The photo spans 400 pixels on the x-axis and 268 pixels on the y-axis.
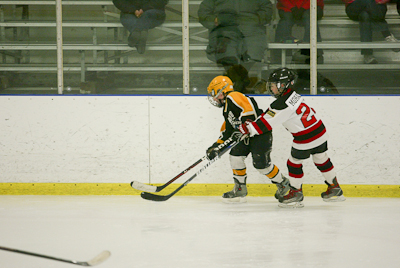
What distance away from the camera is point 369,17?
4102mm

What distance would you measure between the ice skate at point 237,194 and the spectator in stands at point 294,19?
4.24 ft

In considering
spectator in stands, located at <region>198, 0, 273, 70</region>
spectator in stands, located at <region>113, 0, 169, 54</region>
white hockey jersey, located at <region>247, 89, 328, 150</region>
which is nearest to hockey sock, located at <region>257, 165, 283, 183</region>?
white hockey jersey, located at <region>247, 89, 328, 150</region>

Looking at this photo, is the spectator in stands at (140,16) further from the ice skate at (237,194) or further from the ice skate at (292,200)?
the ice skate at (292,200)

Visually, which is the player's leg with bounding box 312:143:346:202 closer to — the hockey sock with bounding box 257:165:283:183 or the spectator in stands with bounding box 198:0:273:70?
the hockey sock with bounding box 257:165:283:183

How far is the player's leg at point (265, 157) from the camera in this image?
11.2 ft

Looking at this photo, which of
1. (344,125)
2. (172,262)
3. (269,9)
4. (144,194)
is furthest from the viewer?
(269,9)

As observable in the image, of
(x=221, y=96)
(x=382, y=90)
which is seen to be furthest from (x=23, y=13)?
(x=382, y=90)

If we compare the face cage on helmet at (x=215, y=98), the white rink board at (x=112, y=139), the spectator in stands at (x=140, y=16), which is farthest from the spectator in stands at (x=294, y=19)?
the spectator in stands at (x=140, y=16)

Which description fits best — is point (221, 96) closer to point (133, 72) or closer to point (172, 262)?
point (133, 72)

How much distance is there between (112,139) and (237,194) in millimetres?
1157

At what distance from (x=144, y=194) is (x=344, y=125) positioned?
68.9 inches

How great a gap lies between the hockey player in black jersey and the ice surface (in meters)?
0.17

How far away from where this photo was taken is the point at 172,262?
2.04 metres

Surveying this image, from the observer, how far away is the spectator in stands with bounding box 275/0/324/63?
4.01 meters
